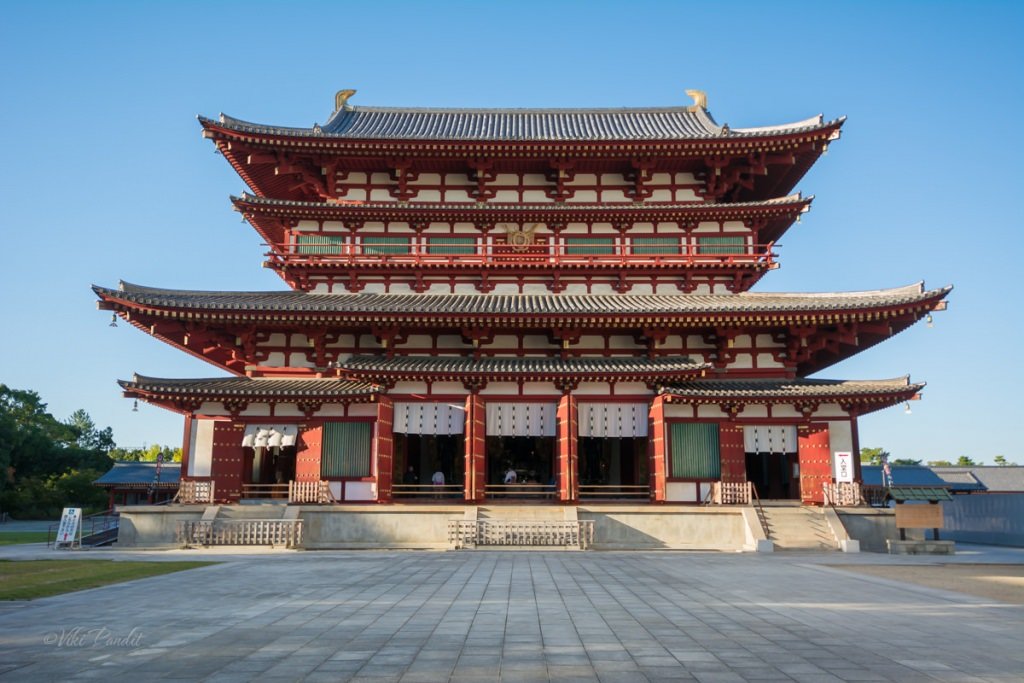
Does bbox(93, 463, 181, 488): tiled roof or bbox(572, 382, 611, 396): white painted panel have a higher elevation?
bbox(572, 382, 611, 396): white painted panel

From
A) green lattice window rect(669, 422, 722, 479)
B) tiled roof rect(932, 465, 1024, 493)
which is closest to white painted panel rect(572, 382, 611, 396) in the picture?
green lattice window rect(669, 422, 722, 479)

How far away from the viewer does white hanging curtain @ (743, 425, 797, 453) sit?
26.5 m

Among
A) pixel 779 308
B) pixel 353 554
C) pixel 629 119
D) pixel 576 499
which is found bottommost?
pixel 353 554

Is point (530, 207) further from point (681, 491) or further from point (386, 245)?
point (681, 491)

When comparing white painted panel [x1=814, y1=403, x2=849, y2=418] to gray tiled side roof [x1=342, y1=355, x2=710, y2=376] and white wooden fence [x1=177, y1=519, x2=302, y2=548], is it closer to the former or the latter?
gray tiled side roof [x1=342, y1=355, x2=710, y2=376]

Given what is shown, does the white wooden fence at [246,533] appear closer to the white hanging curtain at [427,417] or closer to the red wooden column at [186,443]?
the red wooden column at [186,443]

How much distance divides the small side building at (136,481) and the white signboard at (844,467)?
49.6 metres

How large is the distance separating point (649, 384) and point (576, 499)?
17.0 feet

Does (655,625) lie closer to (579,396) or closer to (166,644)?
(166,644)

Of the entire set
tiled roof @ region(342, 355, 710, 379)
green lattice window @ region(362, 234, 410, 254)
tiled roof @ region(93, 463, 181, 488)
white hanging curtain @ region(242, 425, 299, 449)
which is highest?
green lattice window @ region(362, 234, 410, 254)

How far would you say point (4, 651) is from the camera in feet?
29.3

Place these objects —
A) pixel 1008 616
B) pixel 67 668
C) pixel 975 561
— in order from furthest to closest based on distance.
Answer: pixel 975 561 < pixel 1008 616 < pixel 67 668

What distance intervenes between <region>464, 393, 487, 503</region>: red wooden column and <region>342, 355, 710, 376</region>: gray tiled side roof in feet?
4.66

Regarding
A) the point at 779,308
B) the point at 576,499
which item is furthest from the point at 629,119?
the point at 576,499
